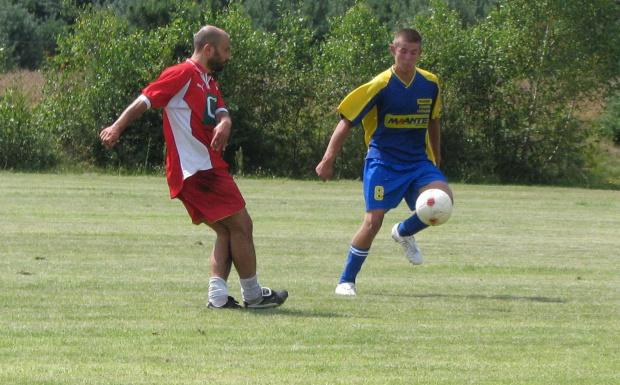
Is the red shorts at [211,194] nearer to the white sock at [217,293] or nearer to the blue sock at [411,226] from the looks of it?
the white sock at [217,293]

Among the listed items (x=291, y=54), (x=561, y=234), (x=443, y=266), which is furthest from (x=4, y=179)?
(x=443, y=266)

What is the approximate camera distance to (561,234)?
14.5 m

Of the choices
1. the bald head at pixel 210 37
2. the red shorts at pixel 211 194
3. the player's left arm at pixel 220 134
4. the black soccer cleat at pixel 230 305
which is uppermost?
the bald head at pixel 210 37

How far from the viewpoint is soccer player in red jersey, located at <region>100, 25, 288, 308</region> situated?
694 centimetres

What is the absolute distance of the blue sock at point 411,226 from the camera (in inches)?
341

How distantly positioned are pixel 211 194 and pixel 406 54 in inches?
77.0

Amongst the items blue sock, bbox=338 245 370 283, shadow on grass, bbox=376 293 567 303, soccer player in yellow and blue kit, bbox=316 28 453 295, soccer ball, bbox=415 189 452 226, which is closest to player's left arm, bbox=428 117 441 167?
soccer player in yellow and blue kit, bbox=316 28 453 295

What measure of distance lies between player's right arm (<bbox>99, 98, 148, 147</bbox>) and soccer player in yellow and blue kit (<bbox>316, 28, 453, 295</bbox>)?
1.66 meters

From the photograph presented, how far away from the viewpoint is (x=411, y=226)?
28.7ft

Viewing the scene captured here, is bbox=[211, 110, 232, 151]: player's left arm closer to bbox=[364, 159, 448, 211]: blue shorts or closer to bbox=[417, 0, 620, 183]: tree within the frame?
bbox=[364, 159, 448, 211]: blue shorts

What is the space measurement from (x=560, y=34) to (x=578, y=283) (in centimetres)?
2442

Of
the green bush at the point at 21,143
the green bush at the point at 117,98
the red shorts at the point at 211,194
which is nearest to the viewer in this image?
the red shorts at the point at 211,194

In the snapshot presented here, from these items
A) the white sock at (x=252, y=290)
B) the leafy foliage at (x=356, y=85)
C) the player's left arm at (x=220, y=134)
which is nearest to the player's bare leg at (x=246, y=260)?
the white sock at (x=252, y=290)

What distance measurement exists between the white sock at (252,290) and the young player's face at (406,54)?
2037 mm
